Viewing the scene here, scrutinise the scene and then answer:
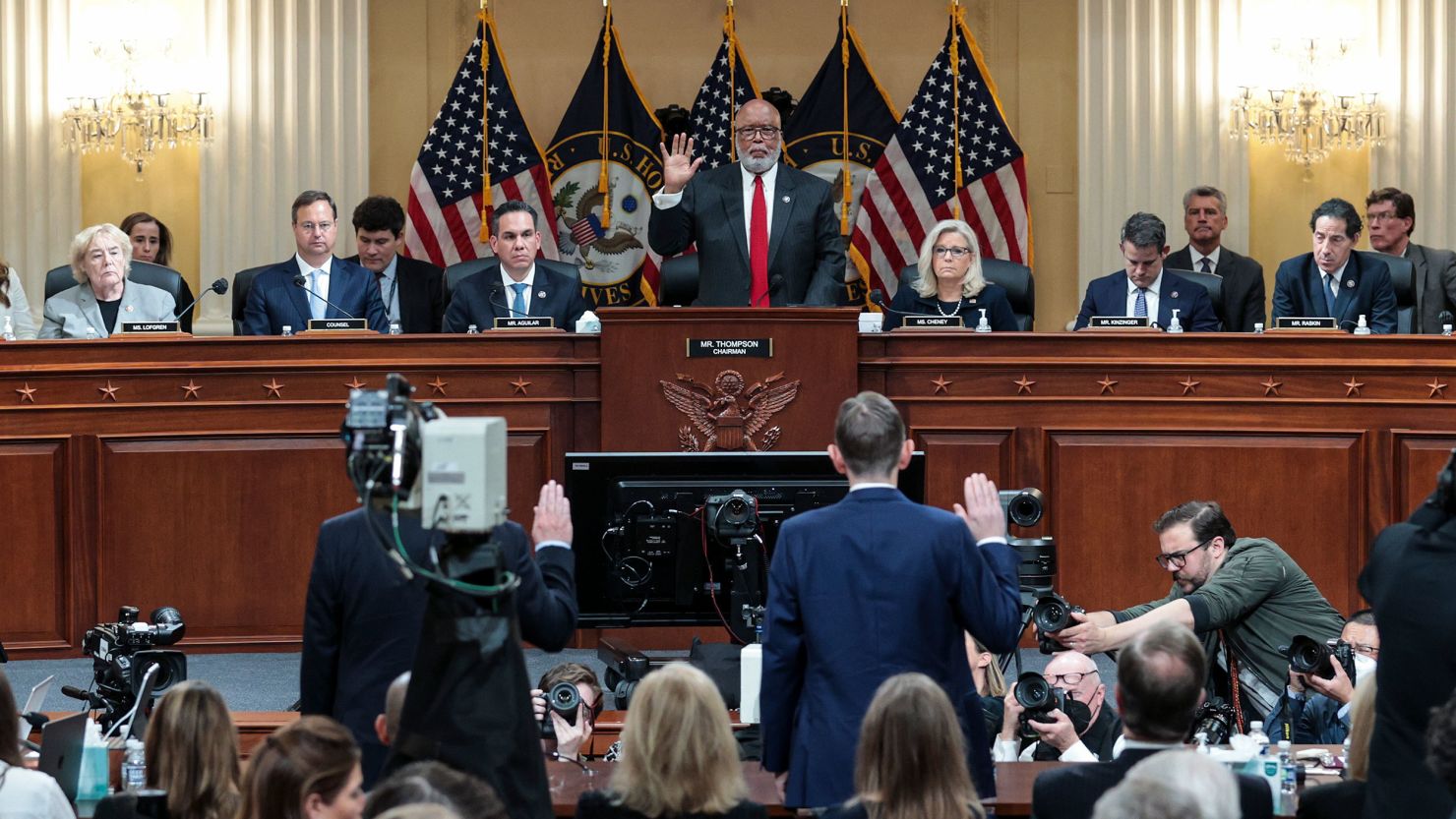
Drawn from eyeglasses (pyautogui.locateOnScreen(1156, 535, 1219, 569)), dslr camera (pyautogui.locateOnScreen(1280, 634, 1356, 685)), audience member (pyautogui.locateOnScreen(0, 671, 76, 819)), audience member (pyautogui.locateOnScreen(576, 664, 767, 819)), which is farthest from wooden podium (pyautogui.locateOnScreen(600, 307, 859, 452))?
audience member (pyautogui.locateOnScreen(0, 671, 76, 819))

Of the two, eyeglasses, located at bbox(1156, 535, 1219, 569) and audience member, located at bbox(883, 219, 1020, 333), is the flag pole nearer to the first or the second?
audience member, located at bbox(883, 219, 1020, 333)

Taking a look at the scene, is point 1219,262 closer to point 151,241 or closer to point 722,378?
point 722,378

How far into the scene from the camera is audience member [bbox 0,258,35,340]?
9.23 metres

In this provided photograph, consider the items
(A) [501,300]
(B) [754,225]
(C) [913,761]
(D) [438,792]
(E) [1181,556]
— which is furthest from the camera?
(A) [501,300]

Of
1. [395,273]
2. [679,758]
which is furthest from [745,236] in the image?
[679,758]

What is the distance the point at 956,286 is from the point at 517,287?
6.29 feet

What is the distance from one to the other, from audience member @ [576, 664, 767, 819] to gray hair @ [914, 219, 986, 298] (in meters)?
4.86

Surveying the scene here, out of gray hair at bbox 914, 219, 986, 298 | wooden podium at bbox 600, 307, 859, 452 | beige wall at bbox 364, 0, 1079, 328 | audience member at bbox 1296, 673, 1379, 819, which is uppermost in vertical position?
beige wall at bbox 364, 0, 1079, 328

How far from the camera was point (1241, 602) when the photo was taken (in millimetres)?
6250

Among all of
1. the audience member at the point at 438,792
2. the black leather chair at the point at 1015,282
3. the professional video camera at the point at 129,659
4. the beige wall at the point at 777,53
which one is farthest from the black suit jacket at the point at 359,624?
the beige wall at the point at 777,53

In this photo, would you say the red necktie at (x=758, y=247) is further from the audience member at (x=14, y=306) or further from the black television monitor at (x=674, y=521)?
the audience member at (x=14, y=306)

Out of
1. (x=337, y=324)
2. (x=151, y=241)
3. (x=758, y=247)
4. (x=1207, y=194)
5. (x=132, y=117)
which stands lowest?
(x=337, y=324)

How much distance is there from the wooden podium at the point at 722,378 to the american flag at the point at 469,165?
413 cm

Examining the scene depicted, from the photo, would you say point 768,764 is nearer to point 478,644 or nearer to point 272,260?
point 478,644
